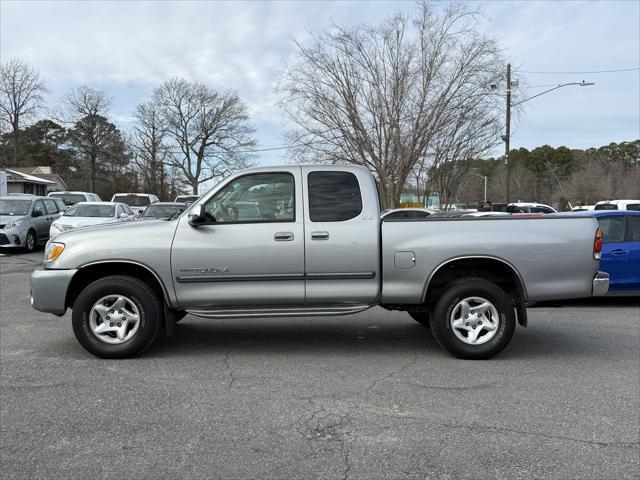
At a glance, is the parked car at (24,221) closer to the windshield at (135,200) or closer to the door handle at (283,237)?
the windshield at (135,200)

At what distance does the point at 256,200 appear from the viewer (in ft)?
18.5

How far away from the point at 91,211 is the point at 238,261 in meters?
13.4

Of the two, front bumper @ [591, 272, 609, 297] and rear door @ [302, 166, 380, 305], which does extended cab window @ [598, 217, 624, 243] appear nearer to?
front bumper @ [591, 272, 609, 297]

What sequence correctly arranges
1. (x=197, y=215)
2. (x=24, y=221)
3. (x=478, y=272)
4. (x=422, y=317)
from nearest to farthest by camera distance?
(x=197, y=215) < (x=478, y=272) < (x=422, y=317) < (x=24, y=221)

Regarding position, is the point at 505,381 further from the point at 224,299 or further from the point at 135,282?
the point at 135,282

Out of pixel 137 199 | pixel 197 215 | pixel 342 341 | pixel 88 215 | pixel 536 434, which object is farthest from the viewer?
pixel 137 199

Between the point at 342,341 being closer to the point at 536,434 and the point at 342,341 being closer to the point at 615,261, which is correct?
the point at 536,434

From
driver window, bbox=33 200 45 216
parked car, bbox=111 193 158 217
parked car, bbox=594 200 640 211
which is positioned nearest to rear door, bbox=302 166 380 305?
driver window, bbox=33 200 45 216

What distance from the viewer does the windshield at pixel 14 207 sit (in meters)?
17.4

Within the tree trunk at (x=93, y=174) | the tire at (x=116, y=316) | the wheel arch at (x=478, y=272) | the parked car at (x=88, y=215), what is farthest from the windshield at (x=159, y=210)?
the tree trunk at (x=93, y=174)

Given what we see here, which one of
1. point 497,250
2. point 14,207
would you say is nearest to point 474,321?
point 497,250

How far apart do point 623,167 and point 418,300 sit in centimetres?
7615

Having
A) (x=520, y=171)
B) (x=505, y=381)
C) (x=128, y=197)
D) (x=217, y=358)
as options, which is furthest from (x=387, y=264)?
(x=520, y=171)

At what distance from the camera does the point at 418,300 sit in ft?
18.4
